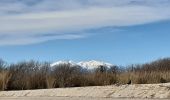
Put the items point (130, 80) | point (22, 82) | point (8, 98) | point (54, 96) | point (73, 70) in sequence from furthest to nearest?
1. point (73, 70)
2. point (22, 82)
3. point (130, 80)
4. point (8, 98)
5. point (54, 96)

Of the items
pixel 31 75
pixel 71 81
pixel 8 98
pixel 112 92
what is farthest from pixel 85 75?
pixel 112 92

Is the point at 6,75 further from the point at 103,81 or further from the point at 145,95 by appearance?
the point at 145,95

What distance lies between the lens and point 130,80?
1947 cm

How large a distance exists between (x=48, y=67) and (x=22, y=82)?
285 cm

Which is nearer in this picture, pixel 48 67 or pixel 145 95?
pixel 145 95

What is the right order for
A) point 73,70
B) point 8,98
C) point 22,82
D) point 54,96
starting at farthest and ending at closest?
point 73,70 → point 22,82 → point 8,98 → point 54,96

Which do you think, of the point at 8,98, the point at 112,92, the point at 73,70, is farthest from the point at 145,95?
the point at 73,70

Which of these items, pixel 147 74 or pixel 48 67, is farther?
pixel 48 67

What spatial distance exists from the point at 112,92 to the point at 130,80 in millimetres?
5317

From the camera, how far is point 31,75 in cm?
2144

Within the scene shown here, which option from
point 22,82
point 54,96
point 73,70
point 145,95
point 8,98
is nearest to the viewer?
point 145,95

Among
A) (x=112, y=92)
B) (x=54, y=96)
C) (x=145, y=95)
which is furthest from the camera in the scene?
(x=54, y=96)

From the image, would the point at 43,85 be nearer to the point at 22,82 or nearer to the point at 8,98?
the point at 22,82

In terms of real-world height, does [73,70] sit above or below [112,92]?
above
